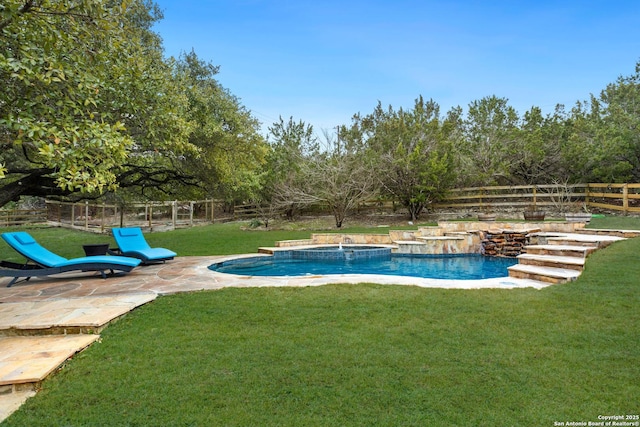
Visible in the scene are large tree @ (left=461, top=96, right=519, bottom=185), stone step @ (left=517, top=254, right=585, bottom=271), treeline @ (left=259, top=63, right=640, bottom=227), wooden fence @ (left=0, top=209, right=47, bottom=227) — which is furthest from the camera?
wooden fence @ (left=0, top=209, right=47, bottom=227)

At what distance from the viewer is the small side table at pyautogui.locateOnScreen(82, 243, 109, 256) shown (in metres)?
7.65

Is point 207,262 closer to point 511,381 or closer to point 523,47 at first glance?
point 511,381

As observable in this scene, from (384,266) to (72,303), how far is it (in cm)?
678

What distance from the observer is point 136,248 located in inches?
336

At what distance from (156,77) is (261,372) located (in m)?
6.60

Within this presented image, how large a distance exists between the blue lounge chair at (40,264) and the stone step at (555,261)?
712cm

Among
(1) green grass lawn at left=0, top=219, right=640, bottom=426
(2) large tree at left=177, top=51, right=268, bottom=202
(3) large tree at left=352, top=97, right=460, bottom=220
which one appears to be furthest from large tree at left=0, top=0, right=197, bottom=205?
(3) large tree at left=352, top=97, right=460, bottom=220

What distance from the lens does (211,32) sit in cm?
1346

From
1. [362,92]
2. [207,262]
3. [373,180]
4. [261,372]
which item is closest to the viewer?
[261,372]

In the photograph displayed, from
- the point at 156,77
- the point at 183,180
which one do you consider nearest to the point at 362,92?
the point at 183,180

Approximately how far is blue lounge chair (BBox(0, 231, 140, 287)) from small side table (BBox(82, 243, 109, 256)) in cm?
78

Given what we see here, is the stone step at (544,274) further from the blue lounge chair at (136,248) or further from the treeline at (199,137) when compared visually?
the blue lounge chair at (136,248)

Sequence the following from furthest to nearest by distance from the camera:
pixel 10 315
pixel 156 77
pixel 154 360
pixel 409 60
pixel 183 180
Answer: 1. pixel 409 60
2. pixel 183 180
3. pixel 156 77
4. pixel 10 315
5. pixel 154 360

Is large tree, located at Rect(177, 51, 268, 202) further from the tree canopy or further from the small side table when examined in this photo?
the small side table
